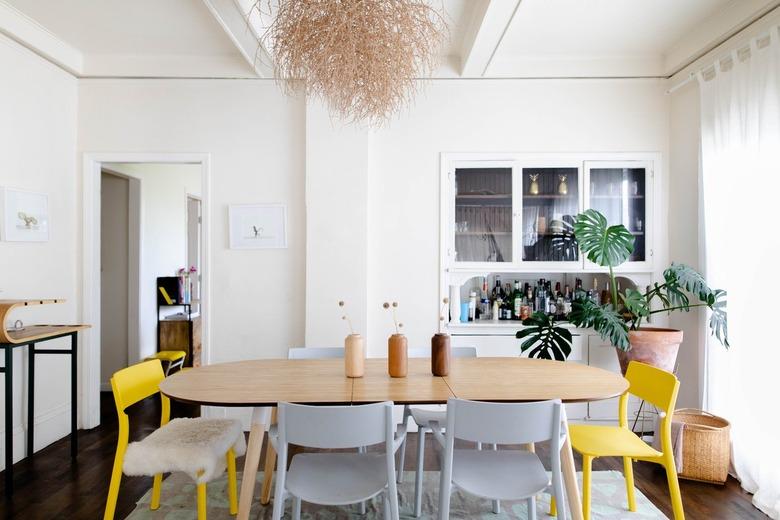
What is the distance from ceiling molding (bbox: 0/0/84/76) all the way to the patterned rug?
2.96 meters

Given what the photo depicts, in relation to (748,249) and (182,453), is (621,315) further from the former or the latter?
(182,453)

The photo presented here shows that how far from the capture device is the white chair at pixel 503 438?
1.82m

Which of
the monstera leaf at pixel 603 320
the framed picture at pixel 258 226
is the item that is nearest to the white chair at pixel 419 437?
the monstera leaf at pixel 603 320

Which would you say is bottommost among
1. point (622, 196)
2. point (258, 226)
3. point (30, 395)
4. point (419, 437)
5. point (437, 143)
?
point (419, 437)

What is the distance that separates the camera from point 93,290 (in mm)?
3879

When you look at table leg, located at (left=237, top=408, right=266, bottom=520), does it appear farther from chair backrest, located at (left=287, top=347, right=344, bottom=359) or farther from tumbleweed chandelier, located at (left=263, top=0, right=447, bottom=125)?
tumbleweed chandelier, located at (left=263, top=0, right=447, bottom=125)

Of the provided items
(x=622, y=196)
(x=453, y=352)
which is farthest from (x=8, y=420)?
(x=622, y=196)

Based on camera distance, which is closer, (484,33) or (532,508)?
(532,508)

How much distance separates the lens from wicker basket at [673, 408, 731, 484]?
289cm

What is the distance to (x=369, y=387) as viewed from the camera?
2.18 meters

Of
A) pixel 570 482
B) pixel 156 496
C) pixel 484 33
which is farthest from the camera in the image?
pixel 484 33

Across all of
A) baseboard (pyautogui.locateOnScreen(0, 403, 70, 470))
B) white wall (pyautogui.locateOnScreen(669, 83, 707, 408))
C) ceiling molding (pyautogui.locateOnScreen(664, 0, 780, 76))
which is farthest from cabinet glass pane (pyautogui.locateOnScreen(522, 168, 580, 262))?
baseboard (pyautogui.locateOnScreen(0, 403, 70, 470))

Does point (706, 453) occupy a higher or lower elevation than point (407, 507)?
higher

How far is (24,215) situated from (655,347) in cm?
427
